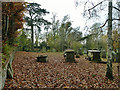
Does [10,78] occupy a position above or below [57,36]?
below

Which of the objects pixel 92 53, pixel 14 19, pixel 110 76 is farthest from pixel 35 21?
pixel 110 76

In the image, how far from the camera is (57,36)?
985 centimetres

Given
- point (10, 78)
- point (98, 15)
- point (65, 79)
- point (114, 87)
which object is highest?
point (98, 15)

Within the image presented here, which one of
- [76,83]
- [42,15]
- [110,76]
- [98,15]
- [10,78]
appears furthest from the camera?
[42,15]

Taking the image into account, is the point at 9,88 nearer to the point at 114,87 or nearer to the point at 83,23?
the point at 114,87

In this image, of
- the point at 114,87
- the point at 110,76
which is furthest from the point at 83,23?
the point at 114,87

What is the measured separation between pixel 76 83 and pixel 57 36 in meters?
7.56

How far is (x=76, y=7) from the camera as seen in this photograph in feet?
13.0

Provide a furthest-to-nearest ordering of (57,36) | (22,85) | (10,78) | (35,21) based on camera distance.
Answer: (57,36) → (35,21) → (10,78) → (22,85)

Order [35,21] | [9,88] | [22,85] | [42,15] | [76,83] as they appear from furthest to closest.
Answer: [35,21], [42,15], [76,83], [22,85], [9,88]

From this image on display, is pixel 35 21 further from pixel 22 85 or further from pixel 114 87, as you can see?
pixel 114 87

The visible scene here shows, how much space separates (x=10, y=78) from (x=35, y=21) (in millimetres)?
4379

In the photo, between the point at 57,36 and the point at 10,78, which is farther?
the point at 57,36

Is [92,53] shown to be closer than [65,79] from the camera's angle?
No
